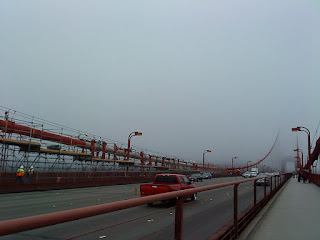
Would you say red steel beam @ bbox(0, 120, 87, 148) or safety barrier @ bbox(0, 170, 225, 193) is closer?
safety barrier @ bbox(0, 170, 225, 193)

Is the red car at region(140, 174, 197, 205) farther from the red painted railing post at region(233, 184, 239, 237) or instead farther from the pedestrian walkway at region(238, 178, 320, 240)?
→ the red painted railing post at region(233, 184, 239, 237)

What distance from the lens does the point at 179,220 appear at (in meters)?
3.90

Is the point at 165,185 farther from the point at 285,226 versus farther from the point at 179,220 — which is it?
the point at 179,220

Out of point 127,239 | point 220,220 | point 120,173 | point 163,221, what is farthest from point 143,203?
point 120,173

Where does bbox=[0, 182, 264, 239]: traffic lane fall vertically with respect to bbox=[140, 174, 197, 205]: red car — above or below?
above

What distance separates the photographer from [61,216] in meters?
2.16

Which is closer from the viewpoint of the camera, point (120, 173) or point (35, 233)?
point (35, 233)

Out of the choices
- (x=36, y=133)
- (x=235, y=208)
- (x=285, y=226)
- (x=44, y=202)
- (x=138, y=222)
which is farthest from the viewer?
(x=36, y=133)

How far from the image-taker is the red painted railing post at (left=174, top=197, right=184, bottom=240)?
3830 millimetres

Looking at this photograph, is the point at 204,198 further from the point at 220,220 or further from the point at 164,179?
the point at 164,179

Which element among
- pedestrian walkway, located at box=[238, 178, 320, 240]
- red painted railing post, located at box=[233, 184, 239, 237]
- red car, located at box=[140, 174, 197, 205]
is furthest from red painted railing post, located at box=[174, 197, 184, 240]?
red car, located at box=[140, 174, 197, 205]

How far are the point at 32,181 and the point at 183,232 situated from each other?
20.7 m

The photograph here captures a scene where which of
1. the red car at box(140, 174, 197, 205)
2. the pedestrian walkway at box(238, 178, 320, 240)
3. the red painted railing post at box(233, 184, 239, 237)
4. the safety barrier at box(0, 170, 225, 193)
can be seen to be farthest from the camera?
the safety barrier at box(0, 170, 225, 193)

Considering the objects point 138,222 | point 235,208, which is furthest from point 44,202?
point 138,222
